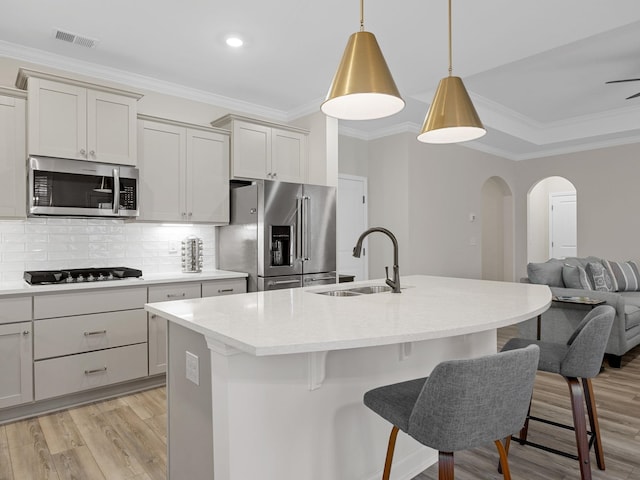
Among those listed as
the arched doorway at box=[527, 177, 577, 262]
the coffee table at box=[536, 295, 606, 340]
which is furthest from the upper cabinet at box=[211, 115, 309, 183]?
the arched doorway at box=[527, 177, 577, 262]

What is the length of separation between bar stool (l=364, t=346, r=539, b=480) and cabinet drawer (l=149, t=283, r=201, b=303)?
2.64m

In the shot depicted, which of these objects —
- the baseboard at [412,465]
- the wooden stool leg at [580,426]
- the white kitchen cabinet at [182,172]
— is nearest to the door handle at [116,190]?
the white kitchen cabinet at [182,172]

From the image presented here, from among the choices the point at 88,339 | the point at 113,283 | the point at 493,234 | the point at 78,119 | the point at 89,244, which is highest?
the point at 78,119

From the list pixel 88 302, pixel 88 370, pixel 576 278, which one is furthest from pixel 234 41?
pixel 576 278

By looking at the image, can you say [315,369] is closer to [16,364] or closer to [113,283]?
[113,283]

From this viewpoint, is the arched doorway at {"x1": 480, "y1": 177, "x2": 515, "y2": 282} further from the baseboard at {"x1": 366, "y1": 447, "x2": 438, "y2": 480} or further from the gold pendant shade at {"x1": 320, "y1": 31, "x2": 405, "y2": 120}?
the gold pendant shade at {"x1": 320, "y1": 31, "x2": 405, "y2": 120}

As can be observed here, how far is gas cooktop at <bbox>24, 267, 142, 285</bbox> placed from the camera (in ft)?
9.89

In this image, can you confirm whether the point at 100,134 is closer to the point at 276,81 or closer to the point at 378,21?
the point at 276,81

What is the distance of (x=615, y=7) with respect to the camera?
2682 millimetres

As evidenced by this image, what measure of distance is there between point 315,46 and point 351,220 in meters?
2.68

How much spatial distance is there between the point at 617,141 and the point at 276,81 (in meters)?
5.12

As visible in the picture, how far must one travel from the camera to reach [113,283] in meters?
3.23

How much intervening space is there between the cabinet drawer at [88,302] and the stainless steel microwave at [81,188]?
62 cm

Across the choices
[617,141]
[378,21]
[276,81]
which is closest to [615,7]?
[378,21]
